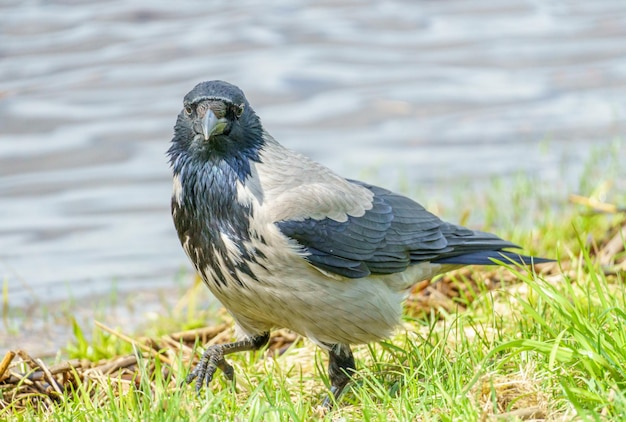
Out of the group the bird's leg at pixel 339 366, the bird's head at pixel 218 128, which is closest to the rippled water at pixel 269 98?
the bird's head at pixel 218 128

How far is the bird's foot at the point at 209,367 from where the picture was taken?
4719mm

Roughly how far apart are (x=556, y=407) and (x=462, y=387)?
1.25 ft

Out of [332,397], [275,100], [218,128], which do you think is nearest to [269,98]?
[275,100]

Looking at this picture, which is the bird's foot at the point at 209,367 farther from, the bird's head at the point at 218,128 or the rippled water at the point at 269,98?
the rippled water at the point at 269,98

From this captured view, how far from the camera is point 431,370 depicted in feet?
14.3

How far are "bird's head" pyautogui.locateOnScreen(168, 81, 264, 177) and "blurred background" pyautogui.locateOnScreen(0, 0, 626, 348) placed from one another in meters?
A: 3.20

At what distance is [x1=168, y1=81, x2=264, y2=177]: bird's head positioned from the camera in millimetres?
4570

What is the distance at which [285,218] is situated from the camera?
4590mm

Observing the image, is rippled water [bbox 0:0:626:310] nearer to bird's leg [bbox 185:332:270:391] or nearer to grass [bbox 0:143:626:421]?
grass [bbox 0:143:626:421]

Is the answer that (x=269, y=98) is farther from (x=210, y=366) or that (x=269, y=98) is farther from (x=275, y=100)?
(x=210, y=366)

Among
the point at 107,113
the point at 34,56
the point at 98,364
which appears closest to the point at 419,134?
the point at 107,113

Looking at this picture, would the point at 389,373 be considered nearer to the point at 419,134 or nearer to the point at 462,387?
the point at 462,387

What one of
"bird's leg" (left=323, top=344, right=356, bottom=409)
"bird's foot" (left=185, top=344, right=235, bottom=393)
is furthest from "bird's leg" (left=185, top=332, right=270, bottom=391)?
"bird's leg" (left=323, top=344, right=356, bottom=409)

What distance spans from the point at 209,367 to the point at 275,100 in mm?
6053
